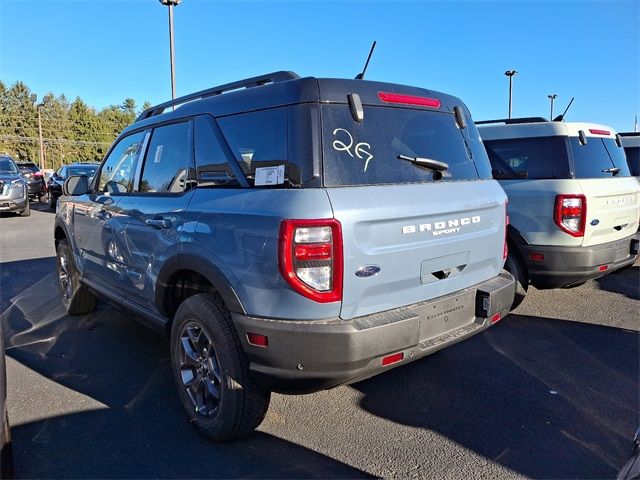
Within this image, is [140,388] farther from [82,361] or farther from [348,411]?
[348,411]

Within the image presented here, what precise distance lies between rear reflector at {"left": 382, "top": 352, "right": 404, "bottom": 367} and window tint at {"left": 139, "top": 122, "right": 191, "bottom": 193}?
1681 millimetres

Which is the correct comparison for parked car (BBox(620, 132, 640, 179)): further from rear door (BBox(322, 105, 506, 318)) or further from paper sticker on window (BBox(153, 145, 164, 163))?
paper sticker on window (BBox(153, 145, 164, 163))

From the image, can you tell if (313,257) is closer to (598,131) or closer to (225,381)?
(225,381)

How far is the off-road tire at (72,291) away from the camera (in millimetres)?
5031

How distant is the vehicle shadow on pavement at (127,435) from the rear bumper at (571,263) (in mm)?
3270

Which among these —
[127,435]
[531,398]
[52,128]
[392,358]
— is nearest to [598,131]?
[531,398]

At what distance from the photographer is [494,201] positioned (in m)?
3.13

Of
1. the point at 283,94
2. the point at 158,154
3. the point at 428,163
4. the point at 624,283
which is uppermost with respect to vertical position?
the point at 283,94

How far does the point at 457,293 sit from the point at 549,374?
146cm

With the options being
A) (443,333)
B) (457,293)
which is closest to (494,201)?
(457,293)

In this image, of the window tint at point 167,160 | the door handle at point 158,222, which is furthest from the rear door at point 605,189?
the door handle at point 158,222

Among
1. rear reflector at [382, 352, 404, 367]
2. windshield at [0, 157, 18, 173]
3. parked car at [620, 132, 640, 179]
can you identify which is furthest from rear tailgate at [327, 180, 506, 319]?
windshield at [0, 157, 18, 173]

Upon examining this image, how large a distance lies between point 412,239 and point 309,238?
0.63 metres

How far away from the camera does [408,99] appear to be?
2.86 m
